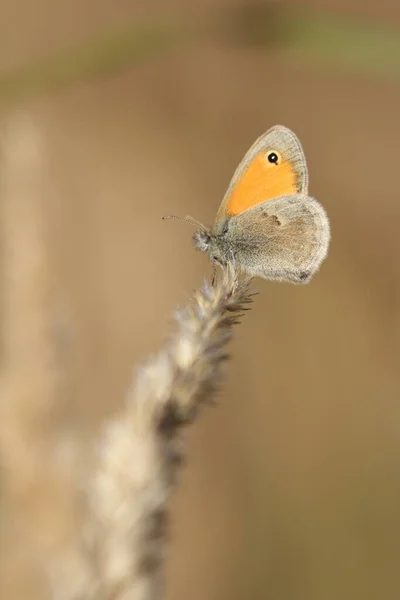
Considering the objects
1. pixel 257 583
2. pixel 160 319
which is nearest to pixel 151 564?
pixel 257 583

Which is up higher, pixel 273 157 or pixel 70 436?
pixel 273 157

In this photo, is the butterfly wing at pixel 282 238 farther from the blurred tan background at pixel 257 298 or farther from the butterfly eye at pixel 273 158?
the blurred tan background at pixel 257 298

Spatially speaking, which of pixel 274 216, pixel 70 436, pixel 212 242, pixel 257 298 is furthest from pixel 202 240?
pixel 257 298

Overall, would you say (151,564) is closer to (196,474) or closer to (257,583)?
(257,583)

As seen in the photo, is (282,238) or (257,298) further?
(257,298)

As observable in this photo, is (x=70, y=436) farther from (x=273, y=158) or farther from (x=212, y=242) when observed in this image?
(x=273, y=158)

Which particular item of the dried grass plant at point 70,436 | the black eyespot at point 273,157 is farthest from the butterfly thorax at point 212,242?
the dried grass plant at point 70,436
